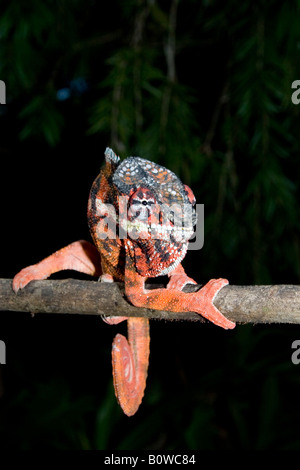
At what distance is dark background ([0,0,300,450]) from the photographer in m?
1.18

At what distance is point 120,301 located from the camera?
782 mm

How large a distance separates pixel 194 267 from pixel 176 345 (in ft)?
1.60

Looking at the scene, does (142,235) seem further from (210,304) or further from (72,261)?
(72,261)

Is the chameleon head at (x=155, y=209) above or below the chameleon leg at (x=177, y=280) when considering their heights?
above

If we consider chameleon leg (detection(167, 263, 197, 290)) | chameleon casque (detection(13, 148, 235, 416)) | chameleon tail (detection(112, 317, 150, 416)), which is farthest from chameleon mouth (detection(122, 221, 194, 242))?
chameleon tail (detection(112, 317, 150, 416))

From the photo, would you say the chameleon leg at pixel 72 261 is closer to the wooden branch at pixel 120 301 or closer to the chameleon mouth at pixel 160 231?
the wooden branch at pixel 120 301

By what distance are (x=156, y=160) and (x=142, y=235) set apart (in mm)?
439

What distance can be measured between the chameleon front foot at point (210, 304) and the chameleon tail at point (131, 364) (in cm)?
33

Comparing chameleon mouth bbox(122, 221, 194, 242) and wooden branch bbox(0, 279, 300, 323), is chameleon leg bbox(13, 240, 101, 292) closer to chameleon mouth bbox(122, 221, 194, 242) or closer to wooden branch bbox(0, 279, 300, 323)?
wooden branch bbox(0, 279, 300, 323)

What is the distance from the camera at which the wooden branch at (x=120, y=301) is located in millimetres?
627

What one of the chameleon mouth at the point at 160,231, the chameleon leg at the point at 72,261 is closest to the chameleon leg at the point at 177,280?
the chameleon mouth at the point at 160,231

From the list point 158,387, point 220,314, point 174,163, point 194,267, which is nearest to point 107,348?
point 158,387

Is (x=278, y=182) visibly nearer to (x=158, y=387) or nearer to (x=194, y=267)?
(x=194, y=267)

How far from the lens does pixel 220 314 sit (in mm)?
689
